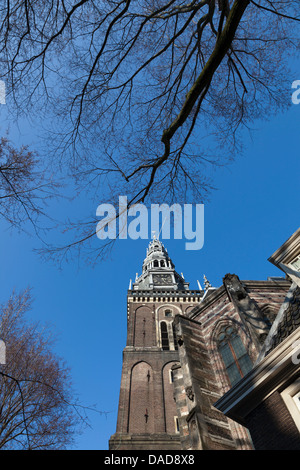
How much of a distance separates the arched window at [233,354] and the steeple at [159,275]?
69.2ft

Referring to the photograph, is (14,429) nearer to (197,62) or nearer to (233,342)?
(233,342)

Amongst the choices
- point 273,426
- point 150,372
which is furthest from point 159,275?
point 273,426

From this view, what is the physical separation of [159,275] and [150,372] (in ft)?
59.6

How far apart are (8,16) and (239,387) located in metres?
7.43

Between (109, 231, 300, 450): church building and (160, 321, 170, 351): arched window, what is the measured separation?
9 centimetres

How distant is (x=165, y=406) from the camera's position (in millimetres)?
20141

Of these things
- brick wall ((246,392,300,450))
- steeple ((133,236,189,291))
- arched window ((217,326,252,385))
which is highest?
steeple ((133,236,189,291))

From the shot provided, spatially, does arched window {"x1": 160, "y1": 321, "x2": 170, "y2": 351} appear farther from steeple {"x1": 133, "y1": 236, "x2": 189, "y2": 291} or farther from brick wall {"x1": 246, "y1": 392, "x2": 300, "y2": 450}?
brick wall {"x1": 246, "y1": 392, "x2": 300, "y2": 450}

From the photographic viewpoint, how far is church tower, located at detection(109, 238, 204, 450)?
1702 centimetres

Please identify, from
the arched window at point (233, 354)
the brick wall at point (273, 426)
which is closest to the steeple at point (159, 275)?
the arched window at point (233, 354)

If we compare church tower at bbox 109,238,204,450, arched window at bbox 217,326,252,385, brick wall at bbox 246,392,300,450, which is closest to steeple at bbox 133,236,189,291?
church tower at bbox 109,238,204,450

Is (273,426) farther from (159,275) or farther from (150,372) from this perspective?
(159,275)

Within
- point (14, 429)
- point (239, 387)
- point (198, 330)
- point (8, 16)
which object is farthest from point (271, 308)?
point (8, 16)
